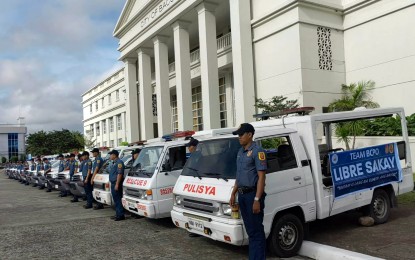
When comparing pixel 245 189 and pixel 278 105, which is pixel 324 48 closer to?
pixel 278 105

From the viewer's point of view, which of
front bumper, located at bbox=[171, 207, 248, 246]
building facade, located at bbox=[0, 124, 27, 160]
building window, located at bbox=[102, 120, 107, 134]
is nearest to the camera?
front bumper, located at bbox=[171, 207, 248, 246]

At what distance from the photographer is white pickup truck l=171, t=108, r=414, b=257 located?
18.0 ft

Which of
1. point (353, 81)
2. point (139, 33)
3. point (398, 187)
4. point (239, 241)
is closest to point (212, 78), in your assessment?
point (353, 81)

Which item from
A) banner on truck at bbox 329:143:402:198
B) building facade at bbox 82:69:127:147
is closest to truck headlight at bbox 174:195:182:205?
banner on truck at bbox 329:143:402:198

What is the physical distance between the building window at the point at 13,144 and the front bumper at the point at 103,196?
99.7m

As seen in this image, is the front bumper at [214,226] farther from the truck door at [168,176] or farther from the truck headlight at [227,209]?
the truck door at [168,176]

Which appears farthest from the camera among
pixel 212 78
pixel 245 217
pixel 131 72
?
pixel 131 72

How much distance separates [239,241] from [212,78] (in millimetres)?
16035

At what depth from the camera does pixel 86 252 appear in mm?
6281

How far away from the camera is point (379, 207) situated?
719 centimetres

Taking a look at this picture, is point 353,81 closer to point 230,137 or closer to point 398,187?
point 398,187

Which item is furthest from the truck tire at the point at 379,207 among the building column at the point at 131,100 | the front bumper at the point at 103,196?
the building column at the point at 131,100

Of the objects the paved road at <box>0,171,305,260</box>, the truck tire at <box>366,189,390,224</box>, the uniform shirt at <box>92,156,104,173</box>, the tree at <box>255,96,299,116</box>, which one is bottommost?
the paved road at <box>0,171,305,260</box>

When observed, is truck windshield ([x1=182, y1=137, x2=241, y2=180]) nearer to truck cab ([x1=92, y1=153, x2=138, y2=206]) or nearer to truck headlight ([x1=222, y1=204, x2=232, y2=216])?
truck headlight ([x1=222, y1=204, x2=232, y2=216])
